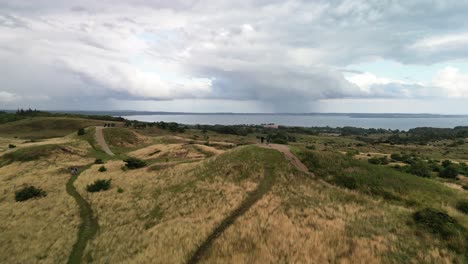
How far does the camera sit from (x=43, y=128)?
4911 inches

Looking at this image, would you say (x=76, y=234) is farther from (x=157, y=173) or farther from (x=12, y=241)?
(x=157, y=173)

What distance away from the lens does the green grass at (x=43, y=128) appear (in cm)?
11604

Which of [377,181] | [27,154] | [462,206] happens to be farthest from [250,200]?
[27,154]

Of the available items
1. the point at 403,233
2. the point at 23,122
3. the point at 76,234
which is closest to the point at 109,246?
the point at 76,234

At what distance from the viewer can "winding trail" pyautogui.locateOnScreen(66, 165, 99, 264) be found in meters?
22.7

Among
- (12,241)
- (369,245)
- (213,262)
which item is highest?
(369,245)

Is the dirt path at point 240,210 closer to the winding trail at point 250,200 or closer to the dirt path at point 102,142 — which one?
the winding trail at point 250,200

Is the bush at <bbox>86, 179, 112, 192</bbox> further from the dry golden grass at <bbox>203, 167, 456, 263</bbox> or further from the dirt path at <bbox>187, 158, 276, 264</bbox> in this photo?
the dry golden grass at <bbox>203, 167, 456, 263</bbox>

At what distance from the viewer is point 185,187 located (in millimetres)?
33688

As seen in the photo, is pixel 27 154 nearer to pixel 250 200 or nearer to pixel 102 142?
pixel 102 142

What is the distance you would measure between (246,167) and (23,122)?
141639 millimetres

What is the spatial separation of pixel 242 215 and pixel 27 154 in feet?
185

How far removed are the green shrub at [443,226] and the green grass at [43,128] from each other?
416 feet

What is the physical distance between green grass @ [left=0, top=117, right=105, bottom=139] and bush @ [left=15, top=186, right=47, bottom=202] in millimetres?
86888
